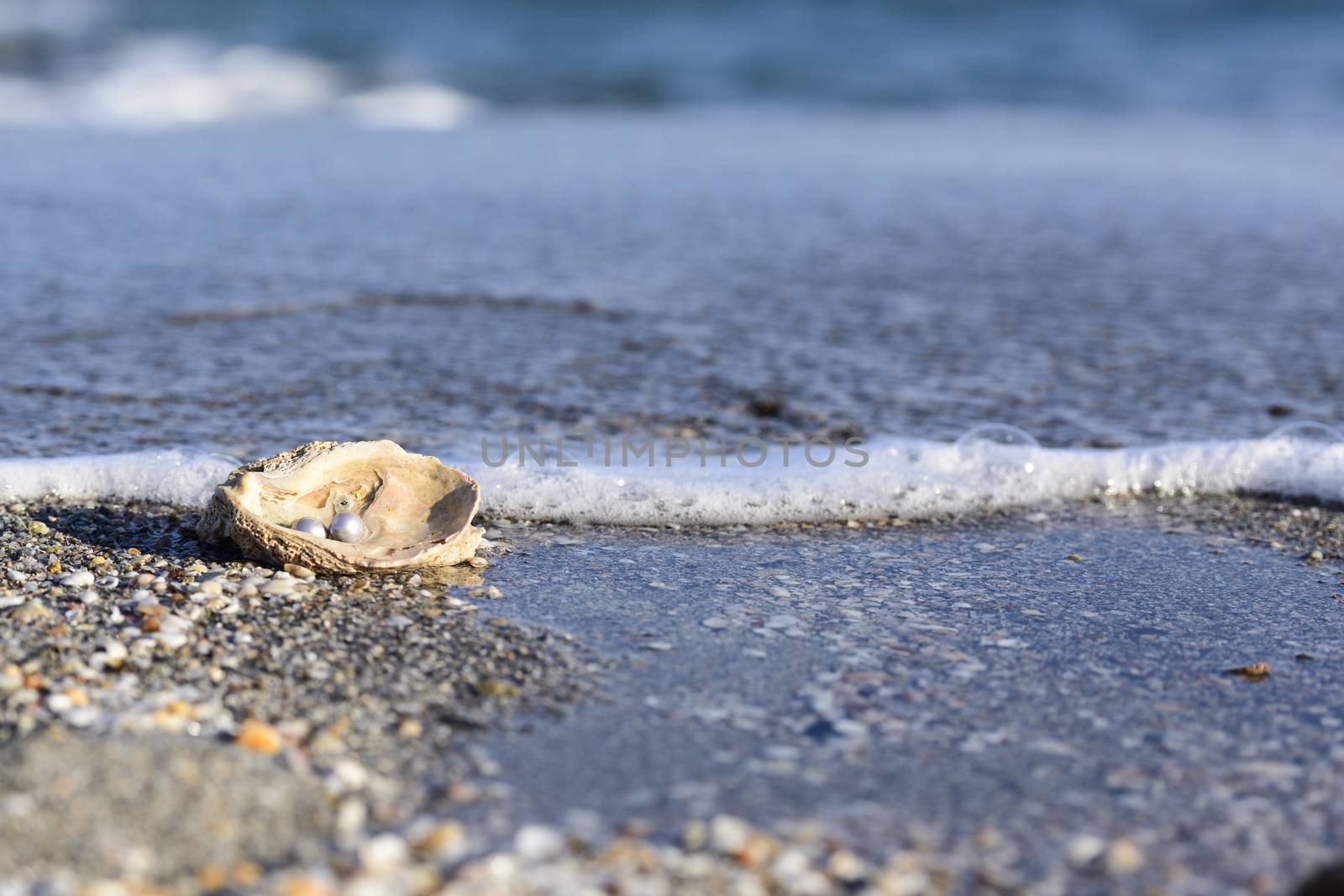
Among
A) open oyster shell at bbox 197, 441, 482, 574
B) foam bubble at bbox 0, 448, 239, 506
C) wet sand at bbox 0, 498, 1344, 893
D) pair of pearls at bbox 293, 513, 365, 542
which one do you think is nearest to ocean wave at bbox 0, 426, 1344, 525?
foam bubble at bbox 0, 448, 239, 506

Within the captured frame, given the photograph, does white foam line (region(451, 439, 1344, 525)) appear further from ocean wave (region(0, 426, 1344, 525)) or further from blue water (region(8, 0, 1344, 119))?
blue water (region(8, 0, 1344, 119))

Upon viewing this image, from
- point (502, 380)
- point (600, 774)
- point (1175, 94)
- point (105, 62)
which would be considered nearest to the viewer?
point (600, 774)

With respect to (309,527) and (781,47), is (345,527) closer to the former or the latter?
(309,527)

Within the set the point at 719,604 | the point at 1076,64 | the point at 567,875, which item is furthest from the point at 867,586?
the point at 1076,64

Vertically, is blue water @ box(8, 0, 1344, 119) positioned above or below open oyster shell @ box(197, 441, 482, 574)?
above

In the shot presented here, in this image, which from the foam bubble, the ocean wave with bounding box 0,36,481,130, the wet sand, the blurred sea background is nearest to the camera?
the wet sand

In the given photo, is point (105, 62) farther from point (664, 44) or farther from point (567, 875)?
point (567, 875)

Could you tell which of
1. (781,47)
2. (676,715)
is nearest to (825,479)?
(676,715)
